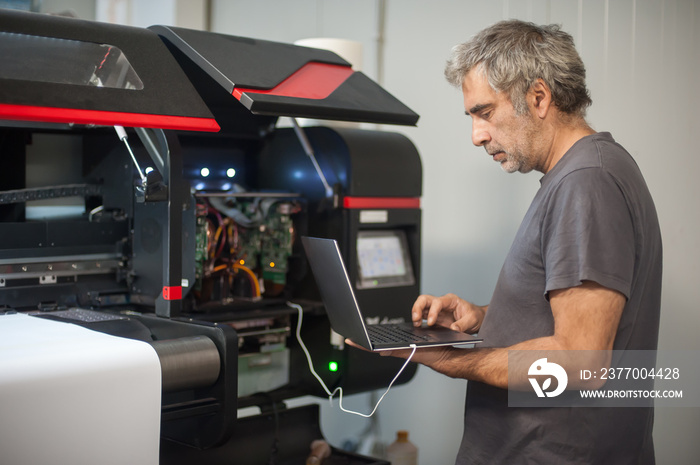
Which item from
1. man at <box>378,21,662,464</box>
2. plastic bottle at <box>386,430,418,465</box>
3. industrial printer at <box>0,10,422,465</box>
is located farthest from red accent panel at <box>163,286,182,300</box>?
plastic bottle at <box>386,430,418,465</box>

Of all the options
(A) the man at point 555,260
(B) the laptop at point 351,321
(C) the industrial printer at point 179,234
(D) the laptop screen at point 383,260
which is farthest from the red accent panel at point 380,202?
(A) the man at point 555,260

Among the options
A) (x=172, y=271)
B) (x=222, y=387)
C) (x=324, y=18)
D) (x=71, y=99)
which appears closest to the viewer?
(x=71, y=99)

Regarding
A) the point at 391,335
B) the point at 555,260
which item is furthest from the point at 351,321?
the point at 555,260

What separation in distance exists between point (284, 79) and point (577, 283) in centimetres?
107

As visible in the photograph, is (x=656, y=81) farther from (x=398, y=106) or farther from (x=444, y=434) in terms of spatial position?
(x=444, y=434)

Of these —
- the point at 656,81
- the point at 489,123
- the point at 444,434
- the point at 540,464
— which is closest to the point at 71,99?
the point at 489,123

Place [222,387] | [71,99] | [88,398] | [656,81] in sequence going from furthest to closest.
→ [656,81] < [222,387] < [71,99] < [88,398]

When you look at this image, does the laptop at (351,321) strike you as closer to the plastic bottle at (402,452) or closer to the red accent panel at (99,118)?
the red accent panel at (99,118)

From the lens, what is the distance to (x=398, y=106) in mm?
2357

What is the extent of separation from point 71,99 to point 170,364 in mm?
665

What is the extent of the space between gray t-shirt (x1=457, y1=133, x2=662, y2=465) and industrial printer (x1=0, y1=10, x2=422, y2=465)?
0.68 meters

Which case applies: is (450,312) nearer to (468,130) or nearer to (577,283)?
(577,283)

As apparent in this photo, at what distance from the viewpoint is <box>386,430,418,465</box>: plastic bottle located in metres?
3.20

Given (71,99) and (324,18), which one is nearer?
(71,99)
